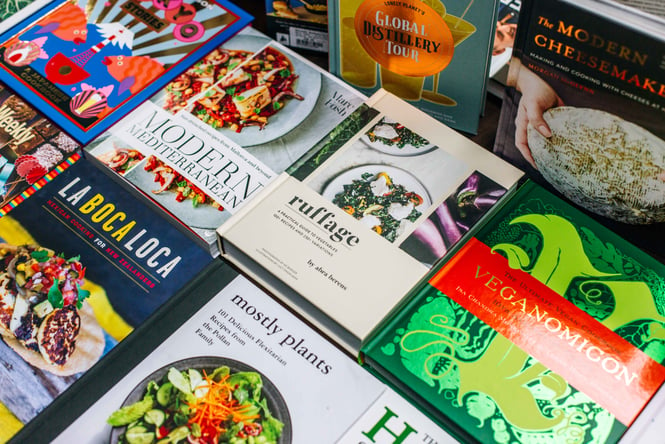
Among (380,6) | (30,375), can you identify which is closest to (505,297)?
(380,6)

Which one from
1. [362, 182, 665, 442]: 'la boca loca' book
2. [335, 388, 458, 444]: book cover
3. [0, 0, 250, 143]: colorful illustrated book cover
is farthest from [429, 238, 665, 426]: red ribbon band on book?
[0, 0, 250, 143]: colorful illustrated book cover

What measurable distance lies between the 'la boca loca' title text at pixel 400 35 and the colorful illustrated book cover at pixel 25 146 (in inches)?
17.7

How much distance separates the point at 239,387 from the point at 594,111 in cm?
53

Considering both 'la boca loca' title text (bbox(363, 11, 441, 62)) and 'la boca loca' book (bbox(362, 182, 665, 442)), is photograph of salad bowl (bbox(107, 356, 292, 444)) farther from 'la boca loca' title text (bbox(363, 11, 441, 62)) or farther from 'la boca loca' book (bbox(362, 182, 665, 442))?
'la boca loca' title text (bbox(363, 11, 441, 62))

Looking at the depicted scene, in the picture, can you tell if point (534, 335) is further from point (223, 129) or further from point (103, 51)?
point (103, 51)

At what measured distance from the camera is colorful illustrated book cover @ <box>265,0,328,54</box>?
1022mm

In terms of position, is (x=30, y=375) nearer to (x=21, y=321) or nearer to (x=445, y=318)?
(x=21, y=321)

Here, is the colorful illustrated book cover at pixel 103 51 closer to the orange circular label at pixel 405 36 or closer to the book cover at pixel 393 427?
the orange circular label at pixel 405 36

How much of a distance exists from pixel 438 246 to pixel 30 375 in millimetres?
510

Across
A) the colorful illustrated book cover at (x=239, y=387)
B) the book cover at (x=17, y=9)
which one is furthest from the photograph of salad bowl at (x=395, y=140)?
the book cover at (x=17, y=9)

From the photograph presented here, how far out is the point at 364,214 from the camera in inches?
34.2

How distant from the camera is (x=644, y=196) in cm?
83

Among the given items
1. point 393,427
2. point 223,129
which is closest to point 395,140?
point 223,129

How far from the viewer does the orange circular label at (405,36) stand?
894 mm
